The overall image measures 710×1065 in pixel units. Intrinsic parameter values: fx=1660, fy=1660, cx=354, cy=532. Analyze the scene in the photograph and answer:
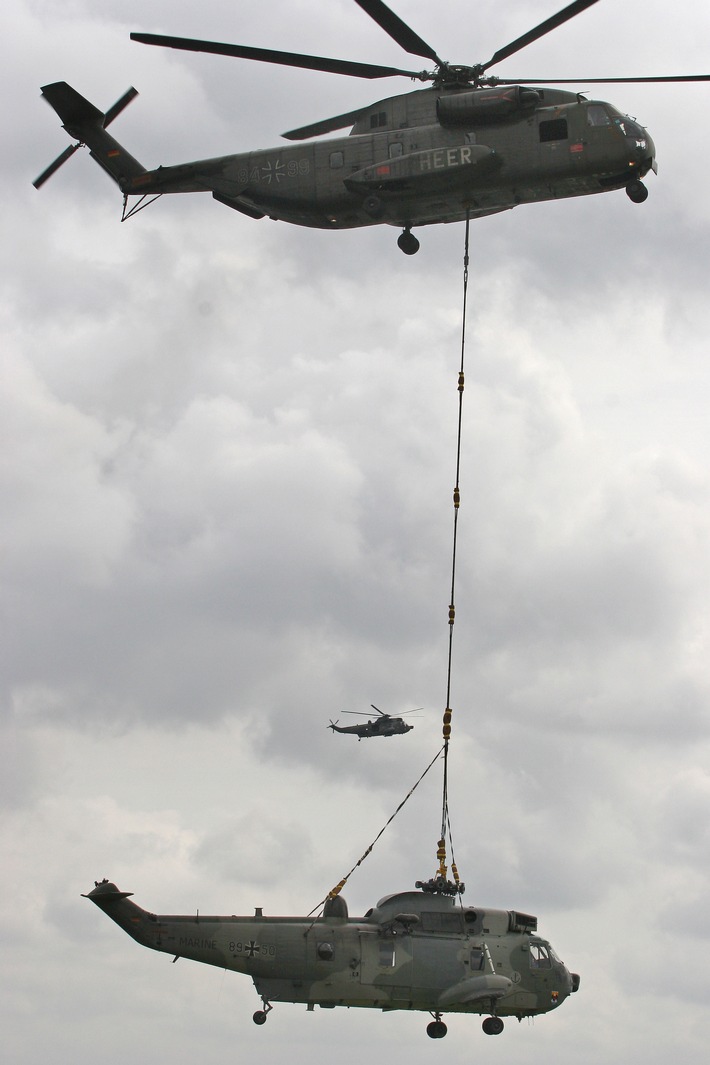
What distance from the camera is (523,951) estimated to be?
135 ft

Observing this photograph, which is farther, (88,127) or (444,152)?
(88,127)

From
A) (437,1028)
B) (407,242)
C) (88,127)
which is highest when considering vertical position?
(88,127)

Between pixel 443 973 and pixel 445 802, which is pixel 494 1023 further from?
pixel 445 802

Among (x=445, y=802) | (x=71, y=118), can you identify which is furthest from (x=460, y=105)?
(x=445, y=802)

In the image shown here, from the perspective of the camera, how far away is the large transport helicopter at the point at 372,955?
40.1 metres

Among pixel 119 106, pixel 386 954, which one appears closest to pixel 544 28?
pixel 119 106

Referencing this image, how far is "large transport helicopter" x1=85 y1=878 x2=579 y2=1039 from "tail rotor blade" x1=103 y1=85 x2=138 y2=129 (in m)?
23.7

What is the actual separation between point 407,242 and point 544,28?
7.25m

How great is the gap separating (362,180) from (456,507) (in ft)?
30.0

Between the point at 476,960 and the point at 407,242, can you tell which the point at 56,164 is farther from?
the point at 476,960

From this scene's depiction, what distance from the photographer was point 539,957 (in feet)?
136

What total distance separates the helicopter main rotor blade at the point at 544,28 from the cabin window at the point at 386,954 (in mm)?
22459

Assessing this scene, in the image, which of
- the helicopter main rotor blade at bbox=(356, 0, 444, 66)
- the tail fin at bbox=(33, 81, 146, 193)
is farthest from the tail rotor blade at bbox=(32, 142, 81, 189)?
the helicopter main rotor blade at bbox=(356, 0, 444, 66)

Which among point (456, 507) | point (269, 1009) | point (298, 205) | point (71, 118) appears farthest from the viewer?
point (71, 118)
